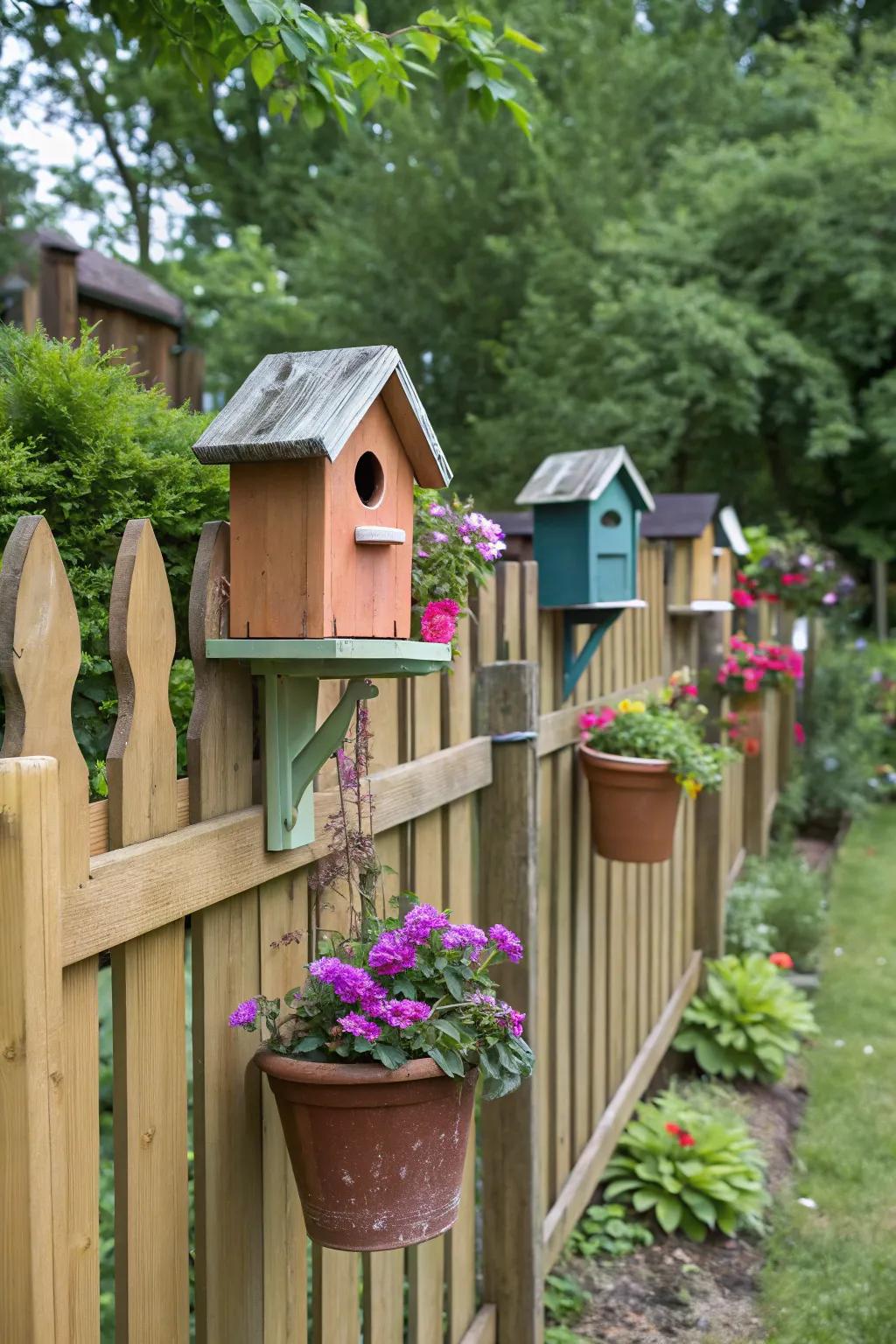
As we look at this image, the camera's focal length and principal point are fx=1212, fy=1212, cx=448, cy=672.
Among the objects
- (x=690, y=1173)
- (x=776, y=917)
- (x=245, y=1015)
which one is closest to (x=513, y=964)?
(x=245, y=1015)

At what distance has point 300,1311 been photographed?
6.14 feet

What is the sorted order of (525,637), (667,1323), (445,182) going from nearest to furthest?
(525,637) → (667,1323) → (445,182)

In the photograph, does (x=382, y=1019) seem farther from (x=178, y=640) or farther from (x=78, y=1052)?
(x=178, y=640)

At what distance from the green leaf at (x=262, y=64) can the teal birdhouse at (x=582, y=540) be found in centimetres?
111

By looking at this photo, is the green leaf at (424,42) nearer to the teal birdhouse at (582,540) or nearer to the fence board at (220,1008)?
the teal birdhouse at (582,540)

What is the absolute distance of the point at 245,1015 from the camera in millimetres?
1603

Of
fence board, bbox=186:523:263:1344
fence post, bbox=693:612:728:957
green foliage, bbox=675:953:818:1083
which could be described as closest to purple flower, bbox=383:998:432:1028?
fence board, bbox=186:523:263:1344

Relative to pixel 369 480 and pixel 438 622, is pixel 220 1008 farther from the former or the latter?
pixel 369 480

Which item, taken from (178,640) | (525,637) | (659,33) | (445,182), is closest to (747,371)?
(445,182)

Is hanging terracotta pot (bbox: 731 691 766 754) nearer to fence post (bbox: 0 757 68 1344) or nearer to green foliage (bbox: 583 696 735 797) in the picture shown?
green foliage (bbox: 583 696 735 797)

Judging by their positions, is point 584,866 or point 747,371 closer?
point 584,866

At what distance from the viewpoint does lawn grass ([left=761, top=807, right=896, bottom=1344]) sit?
329 centimetres

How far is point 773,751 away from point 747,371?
6.80 meters

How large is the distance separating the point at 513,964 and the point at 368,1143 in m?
1.18
